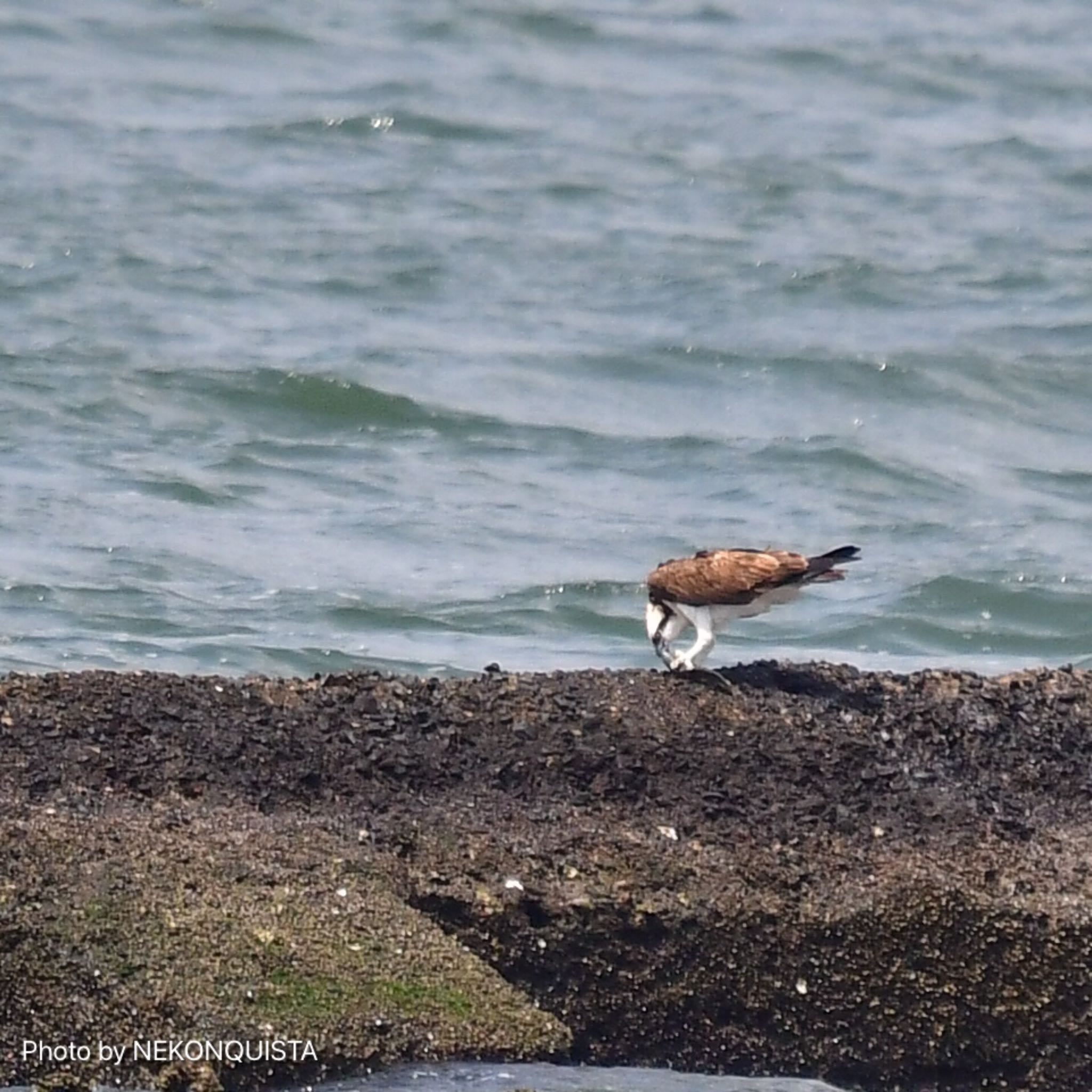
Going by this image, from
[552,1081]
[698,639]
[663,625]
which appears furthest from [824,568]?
[552,1081]

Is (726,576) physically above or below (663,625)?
above

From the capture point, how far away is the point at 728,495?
1266 cm

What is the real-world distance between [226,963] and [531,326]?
1106cm

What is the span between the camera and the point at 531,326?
50.4 feet

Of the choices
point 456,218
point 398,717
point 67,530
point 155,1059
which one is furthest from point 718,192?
point 155,1059

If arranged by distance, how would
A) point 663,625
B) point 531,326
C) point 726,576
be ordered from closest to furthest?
point 726,576 < point 663,625 < point 531,326

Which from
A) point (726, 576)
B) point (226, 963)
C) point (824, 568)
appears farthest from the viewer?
point (726, 576)

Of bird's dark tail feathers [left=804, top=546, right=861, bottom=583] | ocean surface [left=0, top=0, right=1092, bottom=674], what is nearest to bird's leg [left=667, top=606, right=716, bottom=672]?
bird's dark tail feathers [left=804, top=546, right=861, bottom=583]

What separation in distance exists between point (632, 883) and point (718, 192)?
45.6ft

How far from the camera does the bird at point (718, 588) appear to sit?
7.04 metres

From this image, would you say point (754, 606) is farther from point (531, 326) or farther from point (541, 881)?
point (531, 326)

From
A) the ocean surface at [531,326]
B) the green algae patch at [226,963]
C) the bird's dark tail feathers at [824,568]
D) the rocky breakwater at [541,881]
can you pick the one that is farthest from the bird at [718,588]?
the green algae patch at [226,963]

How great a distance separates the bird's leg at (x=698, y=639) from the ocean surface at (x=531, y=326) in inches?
87.5

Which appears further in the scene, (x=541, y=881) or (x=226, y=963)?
(x=541, y=881)
